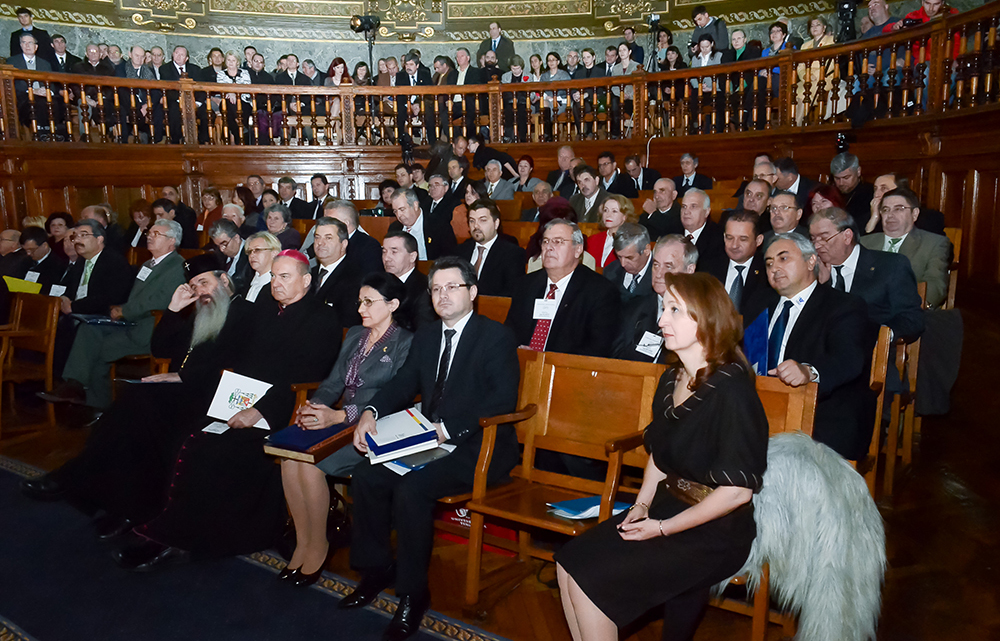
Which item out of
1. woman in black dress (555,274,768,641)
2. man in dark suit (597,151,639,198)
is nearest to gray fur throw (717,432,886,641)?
woman in black dress (555,274,768,641)

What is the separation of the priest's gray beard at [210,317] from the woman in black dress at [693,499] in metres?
2.28

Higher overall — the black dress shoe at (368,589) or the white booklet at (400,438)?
the white booklet at (400,438)

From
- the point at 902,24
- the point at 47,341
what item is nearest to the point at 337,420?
the point at 47,341

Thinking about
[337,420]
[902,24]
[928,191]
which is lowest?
[337,420]

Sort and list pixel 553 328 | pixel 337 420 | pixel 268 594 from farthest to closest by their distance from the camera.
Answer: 1. pixel 553 328
2. pixel 337 420
3. pixel 268 594

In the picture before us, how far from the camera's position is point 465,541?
3172 mm

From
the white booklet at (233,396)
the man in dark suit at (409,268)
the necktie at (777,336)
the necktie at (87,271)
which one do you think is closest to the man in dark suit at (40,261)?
the necktie at (87,271)

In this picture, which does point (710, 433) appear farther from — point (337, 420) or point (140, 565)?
point (140, 565)

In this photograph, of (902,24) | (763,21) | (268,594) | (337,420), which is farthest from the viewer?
(763,21)

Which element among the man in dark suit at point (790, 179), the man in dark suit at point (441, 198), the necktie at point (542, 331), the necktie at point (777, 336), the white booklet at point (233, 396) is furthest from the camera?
the man in dark suit at point (441, 198)

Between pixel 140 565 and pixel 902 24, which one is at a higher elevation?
pixel 902 24

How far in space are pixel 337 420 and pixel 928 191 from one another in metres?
5.59

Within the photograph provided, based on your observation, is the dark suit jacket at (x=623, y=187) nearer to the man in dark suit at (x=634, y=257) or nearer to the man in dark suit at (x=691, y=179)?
the man in dark suit at (x=691, y=179)

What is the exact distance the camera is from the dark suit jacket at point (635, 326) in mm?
3331
